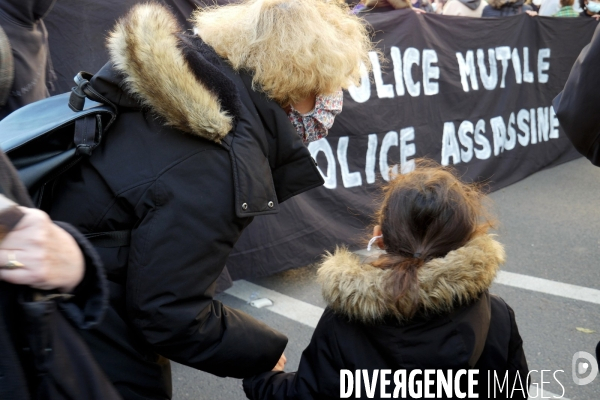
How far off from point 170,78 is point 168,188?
0.94 ft

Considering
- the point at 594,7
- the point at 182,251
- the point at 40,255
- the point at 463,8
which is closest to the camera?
the point at 40,255

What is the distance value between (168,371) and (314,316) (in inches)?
78.2

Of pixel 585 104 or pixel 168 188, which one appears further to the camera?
pixel 585 104

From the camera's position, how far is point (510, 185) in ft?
21.1

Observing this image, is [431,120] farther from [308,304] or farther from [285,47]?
[285,47]

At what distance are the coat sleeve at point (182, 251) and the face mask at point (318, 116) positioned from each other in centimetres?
39

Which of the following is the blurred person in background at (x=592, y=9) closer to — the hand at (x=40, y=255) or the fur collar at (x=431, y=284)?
the fur collar at (x=431, y=284)

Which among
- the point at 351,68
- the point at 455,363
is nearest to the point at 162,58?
the point at 351,68

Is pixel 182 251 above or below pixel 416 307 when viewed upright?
above

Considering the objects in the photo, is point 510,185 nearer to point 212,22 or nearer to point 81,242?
point 212,22

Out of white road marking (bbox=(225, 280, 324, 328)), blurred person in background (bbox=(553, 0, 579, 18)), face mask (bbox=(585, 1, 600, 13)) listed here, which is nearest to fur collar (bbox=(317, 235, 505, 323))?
white road marking (bbox=(225, 280, 324, 328))

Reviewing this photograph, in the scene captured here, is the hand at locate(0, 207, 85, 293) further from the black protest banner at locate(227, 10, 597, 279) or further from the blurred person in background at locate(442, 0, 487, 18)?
the blurred person in background at locate(442, 0, 487, 18)

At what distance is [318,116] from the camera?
1.93 m

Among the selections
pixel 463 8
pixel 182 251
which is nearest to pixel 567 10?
pixel 463 8
